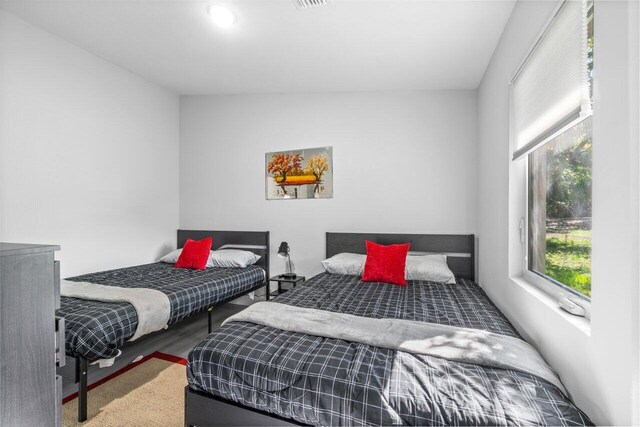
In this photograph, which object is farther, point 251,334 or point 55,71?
point 55,71

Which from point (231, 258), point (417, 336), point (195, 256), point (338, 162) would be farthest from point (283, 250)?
point (417, 336)

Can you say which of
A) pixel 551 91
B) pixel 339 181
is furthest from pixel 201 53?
pixel 551 91

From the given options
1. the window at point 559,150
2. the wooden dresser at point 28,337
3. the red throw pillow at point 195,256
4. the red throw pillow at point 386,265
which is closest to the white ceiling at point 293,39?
the window at point 559,150

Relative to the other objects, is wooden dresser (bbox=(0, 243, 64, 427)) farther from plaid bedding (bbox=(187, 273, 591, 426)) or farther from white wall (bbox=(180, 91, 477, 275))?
white wall (bbox=(180, 91, 477, 275))

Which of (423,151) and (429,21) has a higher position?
(429,21)

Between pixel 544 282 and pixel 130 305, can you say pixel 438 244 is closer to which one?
pixel 544 282

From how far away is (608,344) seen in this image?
1.04m

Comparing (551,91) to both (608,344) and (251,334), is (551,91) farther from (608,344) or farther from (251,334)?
(251,334)

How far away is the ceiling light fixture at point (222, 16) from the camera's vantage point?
86.8 inches

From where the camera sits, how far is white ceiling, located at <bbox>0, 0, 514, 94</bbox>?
221cm

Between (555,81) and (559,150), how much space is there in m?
0.35

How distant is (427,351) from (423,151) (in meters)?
2.53

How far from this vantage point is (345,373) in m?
1.26

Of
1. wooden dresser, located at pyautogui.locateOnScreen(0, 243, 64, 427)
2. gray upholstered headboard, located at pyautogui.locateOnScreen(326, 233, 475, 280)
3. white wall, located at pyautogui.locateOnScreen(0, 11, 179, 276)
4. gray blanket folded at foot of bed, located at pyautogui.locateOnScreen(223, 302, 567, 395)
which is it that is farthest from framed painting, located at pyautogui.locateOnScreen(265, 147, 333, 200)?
wooden dresser, located at pyautogui.locateOnScreen(0, 243, 64, 427)
